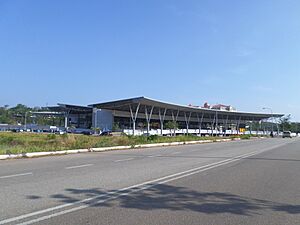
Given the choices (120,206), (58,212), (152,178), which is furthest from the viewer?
(152,178)

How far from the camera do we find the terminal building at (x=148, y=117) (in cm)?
10241

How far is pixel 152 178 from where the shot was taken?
12.2 metres

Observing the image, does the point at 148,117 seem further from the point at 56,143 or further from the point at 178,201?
the point at 178,201

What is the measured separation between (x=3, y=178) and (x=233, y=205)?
7.25 metres

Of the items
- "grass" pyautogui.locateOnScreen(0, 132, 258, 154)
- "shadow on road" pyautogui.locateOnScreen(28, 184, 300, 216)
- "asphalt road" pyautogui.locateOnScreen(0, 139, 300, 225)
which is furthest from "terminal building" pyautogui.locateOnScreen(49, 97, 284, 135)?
"shadow on road" pyautogui.locateOnScreen(28, 184, 300, 216)

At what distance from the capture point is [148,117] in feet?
408

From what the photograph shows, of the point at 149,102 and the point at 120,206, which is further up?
the point at 149,102

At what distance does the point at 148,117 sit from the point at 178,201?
116m

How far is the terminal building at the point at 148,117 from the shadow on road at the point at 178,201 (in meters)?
78.7

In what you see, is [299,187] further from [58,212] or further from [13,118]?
[13,118]

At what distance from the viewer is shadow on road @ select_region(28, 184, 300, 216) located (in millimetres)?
7504

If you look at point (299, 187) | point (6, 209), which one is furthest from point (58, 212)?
point (299, 187)

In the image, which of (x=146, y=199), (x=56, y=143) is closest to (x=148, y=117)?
(x=56, y=143)

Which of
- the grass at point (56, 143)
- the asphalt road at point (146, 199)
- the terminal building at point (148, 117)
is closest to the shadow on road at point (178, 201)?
the asphalt road at point (146, 199)
